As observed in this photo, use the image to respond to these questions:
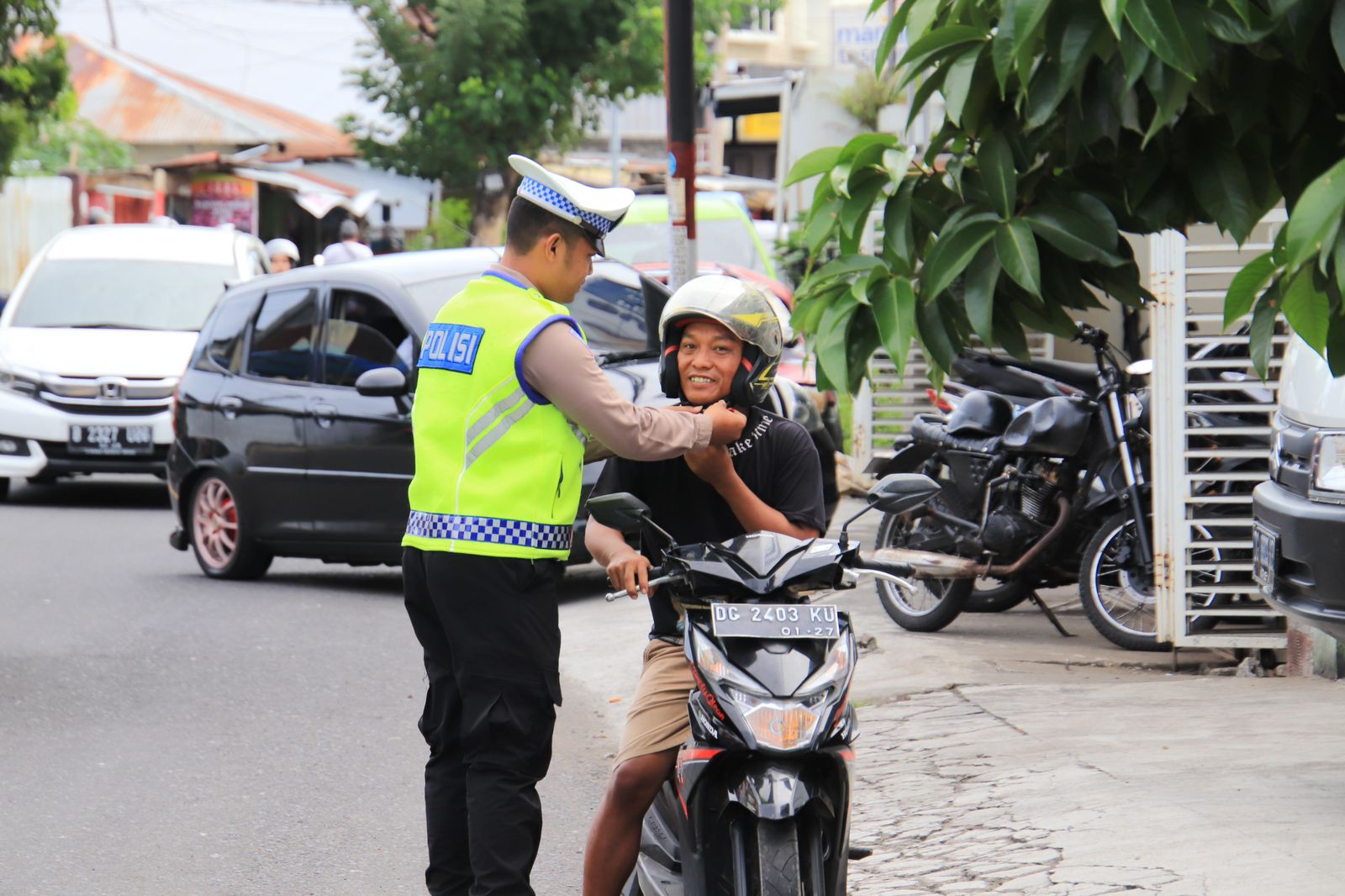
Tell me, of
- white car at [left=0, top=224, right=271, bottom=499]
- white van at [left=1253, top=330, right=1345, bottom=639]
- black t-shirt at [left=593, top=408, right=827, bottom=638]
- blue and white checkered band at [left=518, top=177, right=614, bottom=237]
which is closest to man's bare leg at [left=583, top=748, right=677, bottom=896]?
black t-shirt at [left=593, top=408, right=827, bottom=638]

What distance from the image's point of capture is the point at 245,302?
11523 millimetres

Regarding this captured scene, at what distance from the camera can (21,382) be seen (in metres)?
14.3

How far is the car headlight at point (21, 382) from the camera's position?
14.3 meters

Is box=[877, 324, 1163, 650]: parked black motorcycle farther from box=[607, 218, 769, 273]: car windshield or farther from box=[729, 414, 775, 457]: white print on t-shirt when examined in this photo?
box=[607, 218, 769, 273]: car windshield

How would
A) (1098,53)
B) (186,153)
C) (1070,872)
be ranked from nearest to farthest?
(1098,53) → (1070,872) → (186,153)

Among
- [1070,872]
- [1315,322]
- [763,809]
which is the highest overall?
[1315,322]

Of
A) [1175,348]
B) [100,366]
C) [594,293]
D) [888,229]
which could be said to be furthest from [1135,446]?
[100,366]

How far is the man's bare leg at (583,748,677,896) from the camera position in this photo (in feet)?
12.7

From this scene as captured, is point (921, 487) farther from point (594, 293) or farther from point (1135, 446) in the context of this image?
point (594, 293)

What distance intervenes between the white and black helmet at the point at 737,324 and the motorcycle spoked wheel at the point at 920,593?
5.08m

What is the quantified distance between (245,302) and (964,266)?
934 centimetres

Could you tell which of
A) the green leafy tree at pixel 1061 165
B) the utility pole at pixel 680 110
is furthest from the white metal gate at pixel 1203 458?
the green leafy tree at pixel 1061 165

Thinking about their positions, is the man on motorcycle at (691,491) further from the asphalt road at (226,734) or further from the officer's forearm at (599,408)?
the asphalt road at (226,734)

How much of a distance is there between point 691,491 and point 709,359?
330 mm
